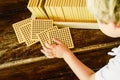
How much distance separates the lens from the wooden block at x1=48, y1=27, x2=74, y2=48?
1413 millimetres

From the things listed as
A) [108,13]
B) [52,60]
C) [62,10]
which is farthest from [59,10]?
[108,13]

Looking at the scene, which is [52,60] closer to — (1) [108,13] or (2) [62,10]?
(2) [62,10]

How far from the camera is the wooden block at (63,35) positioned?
1.41 m

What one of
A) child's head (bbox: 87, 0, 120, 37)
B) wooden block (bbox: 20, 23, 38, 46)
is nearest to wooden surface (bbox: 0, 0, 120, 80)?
wooden block (bbox: 20, 23, 38, 46)

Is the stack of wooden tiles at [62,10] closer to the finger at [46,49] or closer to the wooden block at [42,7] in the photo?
the wooden block at [42,7]

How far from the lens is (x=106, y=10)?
1.04m

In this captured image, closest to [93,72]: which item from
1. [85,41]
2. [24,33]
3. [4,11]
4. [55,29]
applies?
[85,41]

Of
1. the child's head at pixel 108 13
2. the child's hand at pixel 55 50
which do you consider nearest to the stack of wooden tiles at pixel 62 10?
the child's hand at pixel 55 50

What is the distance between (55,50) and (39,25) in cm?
15

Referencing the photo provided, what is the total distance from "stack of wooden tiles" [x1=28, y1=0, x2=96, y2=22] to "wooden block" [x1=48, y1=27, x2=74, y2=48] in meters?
0.06

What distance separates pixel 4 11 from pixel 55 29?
30 centimetres

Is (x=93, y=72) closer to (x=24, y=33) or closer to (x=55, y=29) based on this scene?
(x=55, y=29)

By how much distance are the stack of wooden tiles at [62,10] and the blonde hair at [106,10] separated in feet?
0.90

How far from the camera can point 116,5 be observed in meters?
1.00
